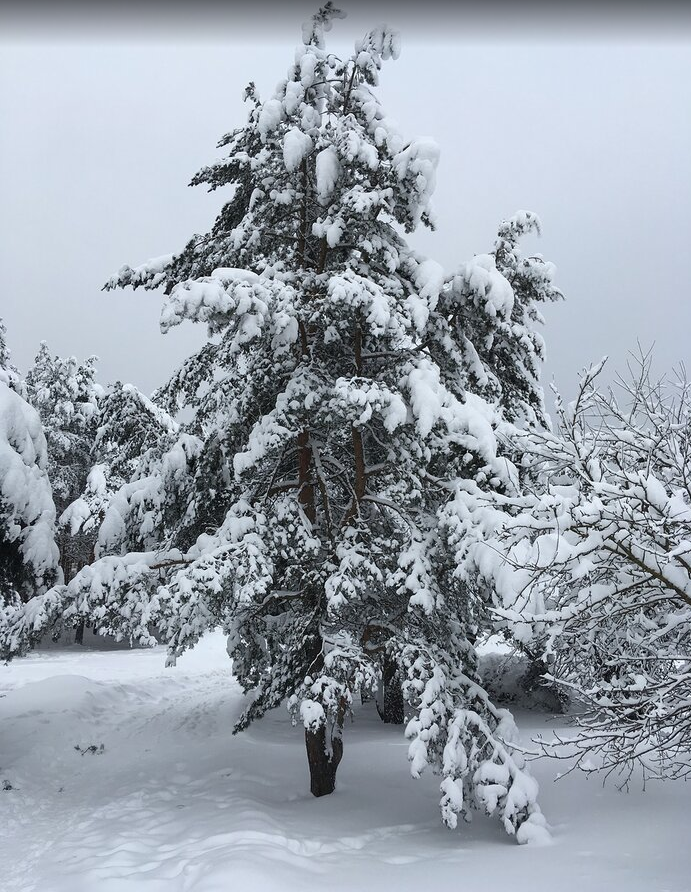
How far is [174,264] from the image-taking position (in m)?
9.24

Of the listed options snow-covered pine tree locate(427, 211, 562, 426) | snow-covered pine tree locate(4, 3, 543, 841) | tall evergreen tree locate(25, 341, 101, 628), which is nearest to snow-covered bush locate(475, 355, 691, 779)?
snow-covered pine tree locate(4, 3, 543, 841)

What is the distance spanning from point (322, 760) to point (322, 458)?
13.6ft

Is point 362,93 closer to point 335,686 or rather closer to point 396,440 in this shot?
point 396,440

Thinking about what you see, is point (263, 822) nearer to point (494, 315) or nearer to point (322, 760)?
point (322, 760)

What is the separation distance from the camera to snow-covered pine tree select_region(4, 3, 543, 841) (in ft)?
22.3

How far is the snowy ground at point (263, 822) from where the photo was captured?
5145 mm

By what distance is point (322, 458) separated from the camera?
9.26 meters

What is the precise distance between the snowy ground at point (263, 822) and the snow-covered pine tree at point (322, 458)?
671 mm

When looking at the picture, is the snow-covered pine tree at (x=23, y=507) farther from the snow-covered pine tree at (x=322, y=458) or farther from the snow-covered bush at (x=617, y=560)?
the snow-covered bush at (x=617, y=560)

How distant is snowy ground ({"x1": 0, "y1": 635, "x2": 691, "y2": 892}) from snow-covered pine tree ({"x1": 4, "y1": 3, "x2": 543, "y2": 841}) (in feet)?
2.20

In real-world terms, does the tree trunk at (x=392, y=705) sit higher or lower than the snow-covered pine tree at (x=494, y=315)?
lower

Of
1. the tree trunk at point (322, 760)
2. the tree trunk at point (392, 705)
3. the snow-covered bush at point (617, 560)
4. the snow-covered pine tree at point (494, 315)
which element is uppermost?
the snow-covered pine tree at point (494, 315)

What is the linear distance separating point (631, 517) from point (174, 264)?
7.55 metres

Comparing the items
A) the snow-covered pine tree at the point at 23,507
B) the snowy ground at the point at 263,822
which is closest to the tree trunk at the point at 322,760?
the snowy ground at the point at 263,822
